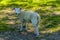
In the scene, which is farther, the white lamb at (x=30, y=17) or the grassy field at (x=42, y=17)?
the grassy field at (x=42, y=17)

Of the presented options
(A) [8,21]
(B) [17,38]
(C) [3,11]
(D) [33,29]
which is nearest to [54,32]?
(D) [33,29]

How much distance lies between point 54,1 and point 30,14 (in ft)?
12.1

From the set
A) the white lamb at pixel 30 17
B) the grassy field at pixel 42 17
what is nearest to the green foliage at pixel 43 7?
the grassy field at pixel 42 17

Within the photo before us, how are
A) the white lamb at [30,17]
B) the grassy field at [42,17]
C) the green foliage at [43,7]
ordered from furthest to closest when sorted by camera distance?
the green foliage at [43,7] → the grassy field at [42,17] → the white lamb at [30,17]

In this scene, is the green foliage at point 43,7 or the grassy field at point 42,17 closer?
the grassy field at point 42,17

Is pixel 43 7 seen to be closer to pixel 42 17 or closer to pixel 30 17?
pixel 42 17

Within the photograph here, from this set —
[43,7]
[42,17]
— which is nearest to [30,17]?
[42,17]

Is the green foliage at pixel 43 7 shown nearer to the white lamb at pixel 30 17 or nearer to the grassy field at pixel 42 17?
the grassy field at pixel 42 17

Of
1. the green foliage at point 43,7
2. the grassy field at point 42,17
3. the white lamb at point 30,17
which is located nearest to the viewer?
the white lamb at point 30,17

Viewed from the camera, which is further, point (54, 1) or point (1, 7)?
point (54, 1)

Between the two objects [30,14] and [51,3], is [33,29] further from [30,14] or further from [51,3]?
[51,3]

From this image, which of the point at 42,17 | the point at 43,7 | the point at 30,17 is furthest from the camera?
the point at 43,7

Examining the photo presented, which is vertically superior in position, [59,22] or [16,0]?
[16,0]

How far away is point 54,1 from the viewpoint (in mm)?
10469
